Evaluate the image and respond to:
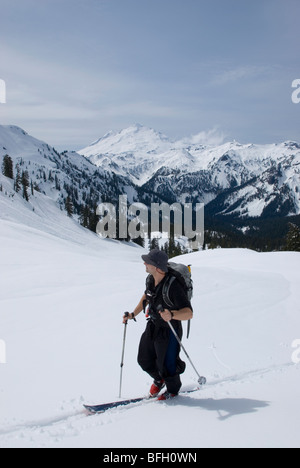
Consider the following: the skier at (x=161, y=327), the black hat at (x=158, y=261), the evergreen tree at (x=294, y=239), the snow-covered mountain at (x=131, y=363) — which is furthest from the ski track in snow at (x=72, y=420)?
the evergreen tree at (x=294, y=239)

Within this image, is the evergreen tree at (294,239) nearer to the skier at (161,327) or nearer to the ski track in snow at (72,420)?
the ski track in snow at (72,420)

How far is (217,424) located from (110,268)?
45.0 ft

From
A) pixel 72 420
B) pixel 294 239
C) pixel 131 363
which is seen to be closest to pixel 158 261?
pixel 72 420

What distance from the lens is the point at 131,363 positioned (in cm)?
825

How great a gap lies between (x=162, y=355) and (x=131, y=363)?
8.67 feet

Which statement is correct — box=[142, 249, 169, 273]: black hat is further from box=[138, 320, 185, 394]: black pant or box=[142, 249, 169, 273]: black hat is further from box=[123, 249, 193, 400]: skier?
box=[138, 320, 185, 394]: black pant

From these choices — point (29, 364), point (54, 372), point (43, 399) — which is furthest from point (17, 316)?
point (43, 399)

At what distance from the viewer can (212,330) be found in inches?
418

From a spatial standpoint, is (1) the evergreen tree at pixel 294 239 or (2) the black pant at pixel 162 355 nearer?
(2) the black pant at pixel 162 355

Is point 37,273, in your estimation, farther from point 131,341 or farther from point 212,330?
point 212,330

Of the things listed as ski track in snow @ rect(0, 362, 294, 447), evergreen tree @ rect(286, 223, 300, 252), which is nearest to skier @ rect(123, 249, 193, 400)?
ski track in snow @ rect(0, 362, 294, 447)

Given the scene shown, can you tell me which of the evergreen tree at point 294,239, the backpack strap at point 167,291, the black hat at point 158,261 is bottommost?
the evergreen tree at point 294,239

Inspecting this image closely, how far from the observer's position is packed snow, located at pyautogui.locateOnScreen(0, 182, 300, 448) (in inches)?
185

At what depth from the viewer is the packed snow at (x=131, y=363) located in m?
4.70
